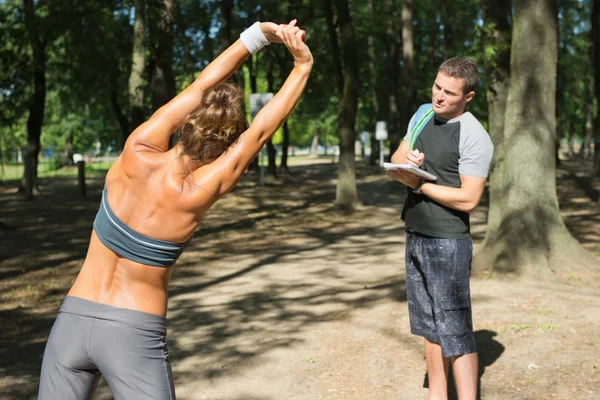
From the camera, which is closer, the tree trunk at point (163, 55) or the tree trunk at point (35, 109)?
Answer: the tree trunk at point (163, 55)

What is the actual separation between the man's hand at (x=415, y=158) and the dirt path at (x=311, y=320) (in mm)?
1955

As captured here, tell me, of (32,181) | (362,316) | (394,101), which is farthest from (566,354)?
(394,101)

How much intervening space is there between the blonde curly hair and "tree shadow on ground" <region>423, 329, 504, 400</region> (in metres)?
3.11

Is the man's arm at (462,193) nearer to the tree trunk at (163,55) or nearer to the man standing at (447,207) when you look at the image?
the man standing at (447,207)

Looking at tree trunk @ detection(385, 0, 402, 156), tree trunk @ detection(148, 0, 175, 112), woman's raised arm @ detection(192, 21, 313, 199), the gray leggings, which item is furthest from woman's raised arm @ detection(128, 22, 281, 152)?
tree trunk @ detection(385, 0, 402, 156)

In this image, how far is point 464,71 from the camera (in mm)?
3977

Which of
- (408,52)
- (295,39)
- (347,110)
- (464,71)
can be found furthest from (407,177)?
(408,52)

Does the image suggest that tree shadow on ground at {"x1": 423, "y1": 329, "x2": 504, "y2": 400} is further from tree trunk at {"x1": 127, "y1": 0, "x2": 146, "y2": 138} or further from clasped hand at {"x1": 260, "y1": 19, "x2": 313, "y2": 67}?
tree trunk at {"x1": 127, "y1": 0, "x2": 146, "y2": 138}

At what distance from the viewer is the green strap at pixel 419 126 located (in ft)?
A: 13.9

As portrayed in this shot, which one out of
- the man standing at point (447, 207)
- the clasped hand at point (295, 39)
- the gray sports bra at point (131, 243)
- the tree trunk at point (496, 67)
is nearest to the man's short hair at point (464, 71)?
the man standing at point (447, 207)

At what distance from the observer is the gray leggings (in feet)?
8.63

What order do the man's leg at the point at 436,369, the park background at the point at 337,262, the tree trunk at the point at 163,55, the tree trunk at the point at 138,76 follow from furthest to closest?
the tree trunk at the point at 138,76 < the tree trunk at the point at 163,55 < the park background at the point at 337,262 < the man's leg at the point at 436,369

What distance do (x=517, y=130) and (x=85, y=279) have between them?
23.1ft

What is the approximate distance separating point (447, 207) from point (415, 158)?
34 cm
